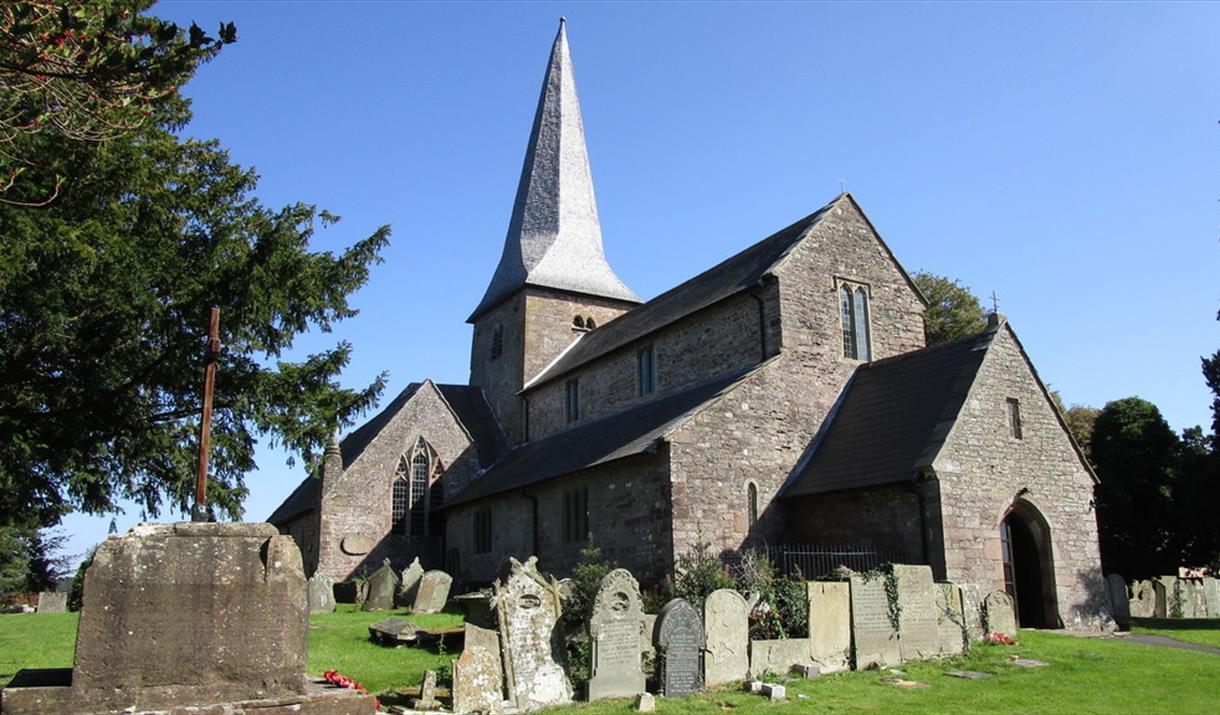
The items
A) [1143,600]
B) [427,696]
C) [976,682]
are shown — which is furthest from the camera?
[1143,600]

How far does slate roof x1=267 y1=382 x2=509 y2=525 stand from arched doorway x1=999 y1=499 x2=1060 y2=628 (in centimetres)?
1813

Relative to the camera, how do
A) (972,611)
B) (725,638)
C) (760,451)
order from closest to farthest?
(725,638)
(972,611)
(760,451)

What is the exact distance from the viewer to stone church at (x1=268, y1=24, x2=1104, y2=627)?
1770cm

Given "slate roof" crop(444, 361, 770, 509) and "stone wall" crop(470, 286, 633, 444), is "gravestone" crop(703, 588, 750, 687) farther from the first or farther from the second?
"stone wall" crop(470, 286, 633, 444)

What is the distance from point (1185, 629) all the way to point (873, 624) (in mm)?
10924

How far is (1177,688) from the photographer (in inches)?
473

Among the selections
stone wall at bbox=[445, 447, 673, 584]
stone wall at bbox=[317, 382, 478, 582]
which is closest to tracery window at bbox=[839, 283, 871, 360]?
stone wall at bbox=[445, 447, 673, 584]

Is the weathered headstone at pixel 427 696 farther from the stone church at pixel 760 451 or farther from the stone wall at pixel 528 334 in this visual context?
the stone wall at pixel 528 334

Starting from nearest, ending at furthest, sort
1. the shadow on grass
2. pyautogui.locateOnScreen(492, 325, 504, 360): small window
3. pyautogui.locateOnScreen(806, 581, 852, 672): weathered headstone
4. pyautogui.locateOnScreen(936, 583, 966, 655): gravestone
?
pyautogui.locateOnScreen(806, 581, 852, 672): weathered headstone → pyautogui.locateOnScreen(936, 583, 966, 655): gravestone → the shadow on grass → pyautogui.locateOnScreen(492, 325, 504, 360): small window

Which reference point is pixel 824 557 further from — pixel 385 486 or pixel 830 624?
pixel 385 486

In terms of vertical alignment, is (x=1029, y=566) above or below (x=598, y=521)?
below

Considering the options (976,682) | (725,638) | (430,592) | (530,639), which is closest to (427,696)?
(530,639)

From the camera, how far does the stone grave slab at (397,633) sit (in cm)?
1582

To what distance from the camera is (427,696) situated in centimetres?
1066
